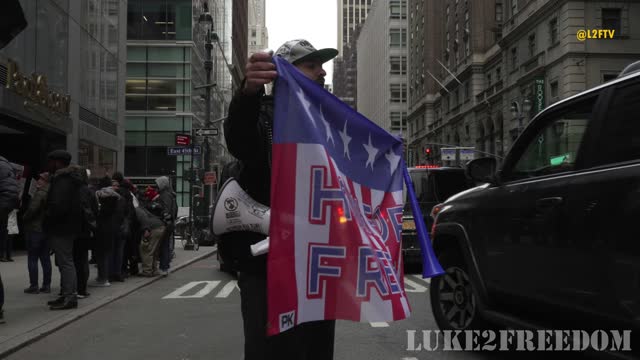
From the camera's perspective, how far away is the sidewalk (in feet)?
21.4

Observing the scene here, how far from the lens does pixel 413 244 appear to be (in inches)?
487

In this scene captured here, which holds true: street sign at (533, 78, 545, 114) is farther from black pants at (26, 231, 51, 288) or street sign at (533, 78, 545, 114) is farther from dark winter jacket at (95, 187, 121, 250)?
black pants at (26, 231, 51, 288)

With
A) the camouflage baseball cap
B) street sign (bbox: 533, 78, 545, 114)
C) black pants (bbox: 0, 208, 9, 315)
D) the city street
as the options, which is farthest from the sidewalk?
street sign (bbox: 533, 78, 545, 114)

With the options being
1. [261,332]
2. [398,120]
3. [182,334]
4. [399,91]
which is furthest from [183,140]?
[399,91]

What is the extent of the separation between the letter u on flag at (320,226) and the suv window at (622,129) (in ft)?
5.68

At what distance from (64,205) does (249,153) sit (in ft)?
20.5

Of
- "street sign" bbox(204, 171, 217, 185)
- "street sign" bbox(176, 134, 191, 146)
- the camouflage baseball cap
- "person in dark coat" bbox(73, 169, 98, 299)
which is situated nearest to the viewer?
the camouflage baseball cap

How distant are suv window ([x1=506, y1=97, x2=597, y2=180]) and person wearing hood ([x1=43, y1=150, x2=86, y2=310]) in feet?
19.0

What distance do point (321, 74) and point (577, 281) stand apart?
7.33 feet

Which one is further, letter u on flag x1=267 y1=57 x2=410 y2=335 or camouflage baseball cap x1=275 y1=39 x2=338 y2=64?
camouflage baseball cap x1=275 y1=39 x2=338 y2=64

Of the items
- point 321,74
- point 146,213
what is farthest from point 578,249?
point 146,213

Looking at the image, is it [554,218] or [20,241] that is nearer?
[554,218]

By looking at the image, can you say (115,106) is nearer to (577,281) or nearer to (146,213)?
(146,213)

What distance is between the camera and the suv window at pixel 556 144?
4238 mm
